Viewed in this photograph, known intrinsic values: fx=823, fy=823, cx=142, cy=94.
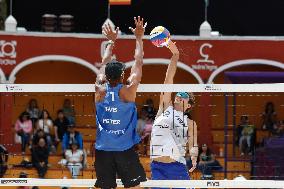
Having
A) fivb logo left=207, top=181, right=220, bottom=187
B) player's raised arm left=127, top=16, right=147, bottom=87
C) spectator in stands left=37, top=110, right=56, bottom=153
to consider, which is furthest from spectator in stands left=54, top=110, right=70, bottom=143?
player's raised arm left=127, top=16, right=147, bottom=87

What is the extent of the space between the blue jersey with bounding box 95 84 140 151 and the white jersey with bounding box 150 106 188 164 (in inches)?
44.8

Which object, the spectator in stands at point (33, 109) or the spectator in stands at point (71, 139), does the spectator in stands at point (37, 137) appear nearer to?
the spectator in stands at point (71, 139)

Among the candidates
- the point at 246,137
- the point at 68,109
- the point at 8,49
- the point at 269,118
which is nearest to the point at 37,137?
the point at 68,109

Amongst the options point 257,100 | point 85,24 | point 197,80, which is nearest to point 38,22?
point 85,24

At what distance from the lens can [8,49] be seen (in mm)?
24984

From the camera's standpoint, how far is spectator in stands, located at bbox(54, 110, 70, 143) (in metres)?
23.2

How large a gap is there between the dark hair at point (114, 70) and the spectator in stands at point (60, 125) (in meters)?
13.9

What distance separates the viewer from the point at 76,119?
2503 cm

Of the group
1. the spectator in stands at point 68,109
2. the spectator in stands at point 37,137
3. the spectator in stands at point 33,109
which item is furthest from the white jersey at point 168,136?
the spectator in stands at point 68,109

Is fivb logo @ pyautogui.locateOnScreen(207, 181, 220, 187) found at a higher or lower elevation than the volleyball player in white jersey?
lower

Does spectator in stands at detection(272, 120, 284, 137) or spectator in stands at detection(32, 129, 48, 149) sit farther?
spectator in stands at detection(272, 120, 284, 137)

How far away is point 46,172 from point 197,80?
792 centimetres

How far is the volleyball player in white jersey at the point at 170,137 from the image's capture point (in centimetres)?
1059

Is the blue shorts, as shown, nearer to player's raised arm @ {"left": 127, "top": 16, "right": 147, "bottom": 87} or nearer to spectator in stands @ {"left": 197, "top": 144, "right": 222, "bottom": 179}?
player's raised arm @ {"left": 127, "top": 16, "right": 147, "bottom": 87}
